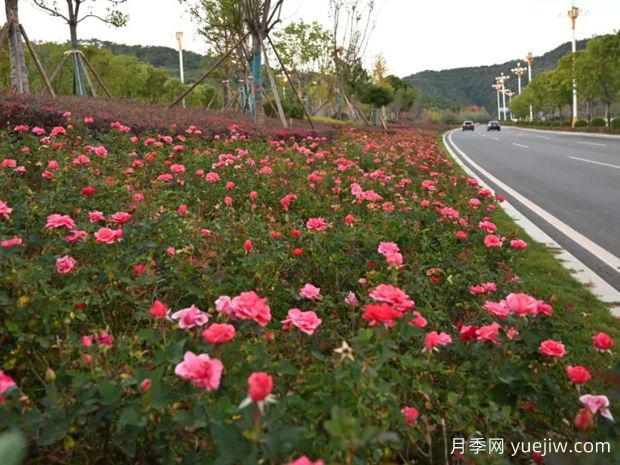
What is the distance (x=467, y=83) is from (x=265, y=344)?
17892 cm

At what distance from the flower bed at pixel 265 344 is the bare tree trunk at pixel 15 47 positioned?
760cm

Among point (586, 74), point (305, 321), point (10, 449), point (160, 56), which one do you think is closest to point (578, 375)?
point (305, 321)

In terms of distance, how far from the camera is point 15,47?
10258 millimetres

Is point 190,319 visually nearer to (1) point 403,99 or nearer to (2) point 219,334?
(2) point 219,334

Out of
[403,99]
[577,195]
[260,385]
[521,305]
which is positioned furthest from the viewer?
[403,99]

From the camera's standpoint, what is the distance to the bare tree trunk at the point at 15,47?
32.8 feet

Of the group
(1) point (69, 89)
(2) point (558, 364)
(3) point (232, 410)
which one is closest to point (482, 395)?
(2) point (558, 364)

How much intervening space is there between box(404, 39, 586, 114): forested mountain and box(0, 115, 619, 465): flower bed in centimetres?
15780

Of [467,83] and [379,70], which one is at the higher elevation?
[467,83]

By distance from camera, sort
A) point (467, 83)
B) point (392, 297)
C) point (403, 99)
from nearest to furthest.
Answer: point (392, 297) → point (403, 99) → point (467, 83)

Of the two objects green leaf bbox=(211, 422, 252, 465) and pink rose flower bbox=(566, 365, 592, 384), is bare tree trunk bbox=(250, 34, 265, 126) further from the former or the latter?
green leaf bbox=(211, 422, 252, 465)

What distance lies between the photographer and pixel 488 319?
2396 millimetres

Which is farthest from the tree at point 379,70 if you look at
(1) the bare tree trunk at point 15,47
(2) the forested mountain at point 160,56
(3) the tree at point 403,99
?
(1) the bare tree trunk at point 15,47

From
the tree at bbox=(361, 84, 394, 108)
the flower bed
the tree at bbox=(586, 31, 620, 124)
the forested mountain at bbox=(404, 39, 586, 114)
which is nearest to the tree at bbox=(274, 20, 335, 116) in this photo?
the tree at bbox=(361, 84, 394, 108)
